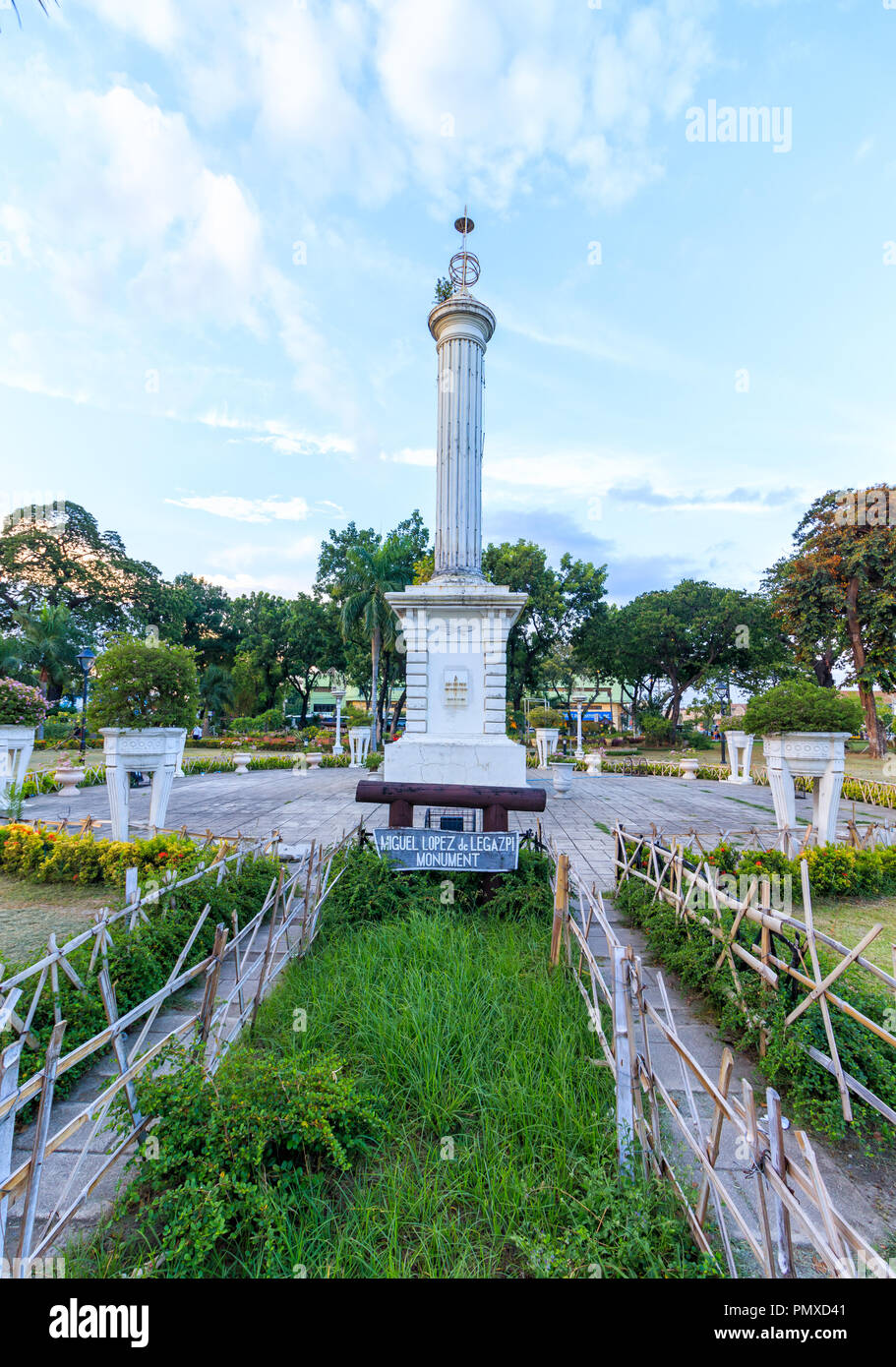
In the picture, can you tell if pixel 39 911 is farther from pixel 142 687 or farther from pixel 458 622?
pixel 458 622

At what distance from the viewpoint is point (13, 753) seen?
11867 mm

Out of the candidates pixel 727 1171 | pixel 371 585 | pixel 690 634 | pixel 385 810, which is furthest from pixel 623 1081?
pixel 690 634

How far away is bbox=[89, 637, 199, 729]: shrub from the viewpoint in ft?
27.8

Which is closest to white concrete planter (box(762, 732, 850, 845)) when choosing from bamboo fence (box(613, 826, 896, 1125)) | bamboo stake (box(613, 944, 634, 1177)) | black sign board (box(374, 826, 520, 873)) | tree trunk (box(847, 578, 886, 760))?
bamboo fence (box(613, 826, 896, 1125))

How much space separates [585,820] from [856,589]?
2237cm

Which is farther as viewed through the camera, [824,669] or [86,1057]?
[824,669]

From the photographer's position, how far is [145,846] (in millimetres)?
7113

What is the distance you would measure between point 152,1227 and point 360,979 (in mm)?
2041

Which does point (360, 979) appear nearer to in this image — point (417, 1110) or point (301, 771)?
Answer: point (417, 1110)

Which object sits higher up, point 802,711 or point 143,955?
point 802,711

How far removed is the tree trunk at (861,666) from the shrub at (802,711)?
21.0m

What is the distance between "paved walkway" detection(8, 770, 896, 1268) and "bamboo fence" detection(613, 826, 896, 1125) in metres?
0.38

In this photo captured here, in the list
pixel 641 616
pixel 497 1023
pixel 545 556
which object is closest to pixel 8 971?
pixel 497 1023

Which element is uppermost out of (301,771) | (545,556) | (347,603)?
(545,556)
